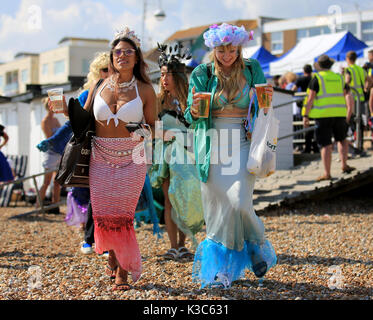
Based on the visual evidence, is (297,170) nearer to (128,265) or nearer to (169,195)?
(169,195)

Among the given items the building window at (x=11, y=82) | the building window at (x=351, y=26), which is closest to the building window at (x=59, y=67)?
the building window at (x=11, y=82)

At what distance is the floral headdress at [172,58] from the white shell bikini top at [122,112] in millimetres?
1361

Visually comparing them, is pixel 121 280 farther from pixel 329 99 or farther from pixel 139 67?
pixel 329 99

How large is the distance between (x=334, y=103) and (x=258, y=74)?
5093 mm

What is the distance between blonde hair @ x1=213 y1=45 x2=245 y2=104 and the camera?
4.34 meters

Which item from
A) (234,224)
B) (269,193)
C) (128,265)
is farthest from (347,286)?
(269,193)

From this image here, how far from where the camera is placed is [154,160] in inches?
242

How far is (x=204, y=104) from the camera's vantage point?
424 centimetres

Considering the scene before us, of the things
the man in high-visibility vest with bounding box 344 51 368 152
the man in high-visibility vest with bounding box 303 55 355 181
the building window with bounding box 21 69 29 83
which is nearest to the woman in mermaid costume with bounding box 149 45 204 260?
the man in high-visibility vest with bounding box 303 55 355 181

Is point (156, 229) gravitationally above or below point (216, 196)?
below

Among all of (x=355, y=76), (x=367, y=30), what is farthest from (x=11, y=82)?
(x=355, y=76)

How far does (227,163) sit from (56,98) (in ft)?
4.56

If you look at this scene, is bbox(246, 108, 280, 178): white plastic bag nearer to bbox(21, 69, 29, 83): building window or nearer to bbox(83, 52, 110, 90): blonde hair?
bbox(83, 52, 110, 90): blonde hair

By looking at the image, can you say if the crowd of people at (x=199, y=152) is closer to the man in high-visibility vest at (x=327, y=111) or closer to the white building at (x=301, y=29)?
the man in high-visibility vest at (x=327, y=111)
